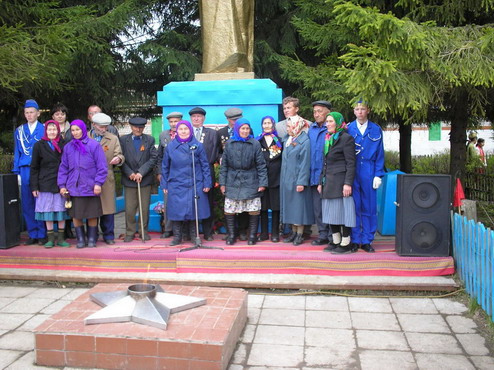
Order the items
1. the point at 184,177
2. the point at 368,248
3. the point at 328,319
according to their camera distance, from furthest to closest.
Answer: the point at 184,177 → the point at 368,248 → the point at 328,319

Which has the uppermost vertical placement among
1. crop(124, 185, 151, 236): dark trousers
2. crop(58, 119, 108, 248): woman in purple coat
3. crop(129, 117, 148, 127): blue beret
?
crop(129, 117, 148, 127): blue beret

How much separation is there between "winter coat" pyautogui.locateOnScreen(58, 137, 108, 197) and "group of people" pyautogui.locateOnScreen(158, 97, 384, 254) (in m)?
0.75

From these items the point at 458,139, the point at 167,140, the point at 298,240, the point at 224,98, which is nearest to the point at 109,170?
the point at 167,140

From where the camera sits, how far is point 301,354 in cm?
379

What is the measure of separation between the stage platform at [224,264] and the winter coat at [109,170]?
0.52 m

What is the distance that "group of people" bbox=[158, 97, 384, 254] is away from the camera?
18.4ft

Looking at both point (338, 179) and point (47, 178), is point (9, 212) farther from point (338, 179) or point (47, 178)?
point (338, 179)

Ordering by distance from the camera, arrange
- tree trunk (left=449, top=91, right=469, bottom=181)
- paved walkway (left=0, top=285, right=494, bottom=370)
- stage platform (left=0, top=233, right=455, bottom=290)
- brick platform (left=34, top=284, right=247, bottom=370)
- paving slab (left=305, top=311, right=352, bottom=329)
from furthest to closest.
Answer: tree trunk (left=449, top=91, right=469, bottom=181)
stage platform (left=0, top=233, right=455, bottom=290)
paving slab (left=305, top=311, right=352, bottom=329)
paved walkway (left=0, top=285, right=494, bottom=370)
brick platform (left=34, top=284, right=247, bottom=370)

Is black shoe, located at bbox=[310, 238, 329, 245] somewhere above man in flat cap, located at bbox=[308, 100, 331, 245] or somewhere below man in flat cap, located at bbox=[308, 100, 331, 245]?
below

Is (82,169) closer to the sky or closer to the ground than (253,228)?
closer to the sky

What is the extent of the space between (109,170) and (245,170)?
69.8 inches

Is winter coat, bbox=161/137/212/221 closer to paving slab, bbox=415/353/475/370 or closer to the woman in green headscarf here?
the woman in green headscarf

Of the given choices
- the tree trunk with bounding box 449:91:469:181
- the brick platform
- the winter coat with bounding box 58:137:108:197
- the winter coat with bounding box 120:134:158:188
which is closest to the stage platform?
the winter coat with bounding box 58:137:108:197

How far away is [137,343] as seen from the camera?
11.3 ft
